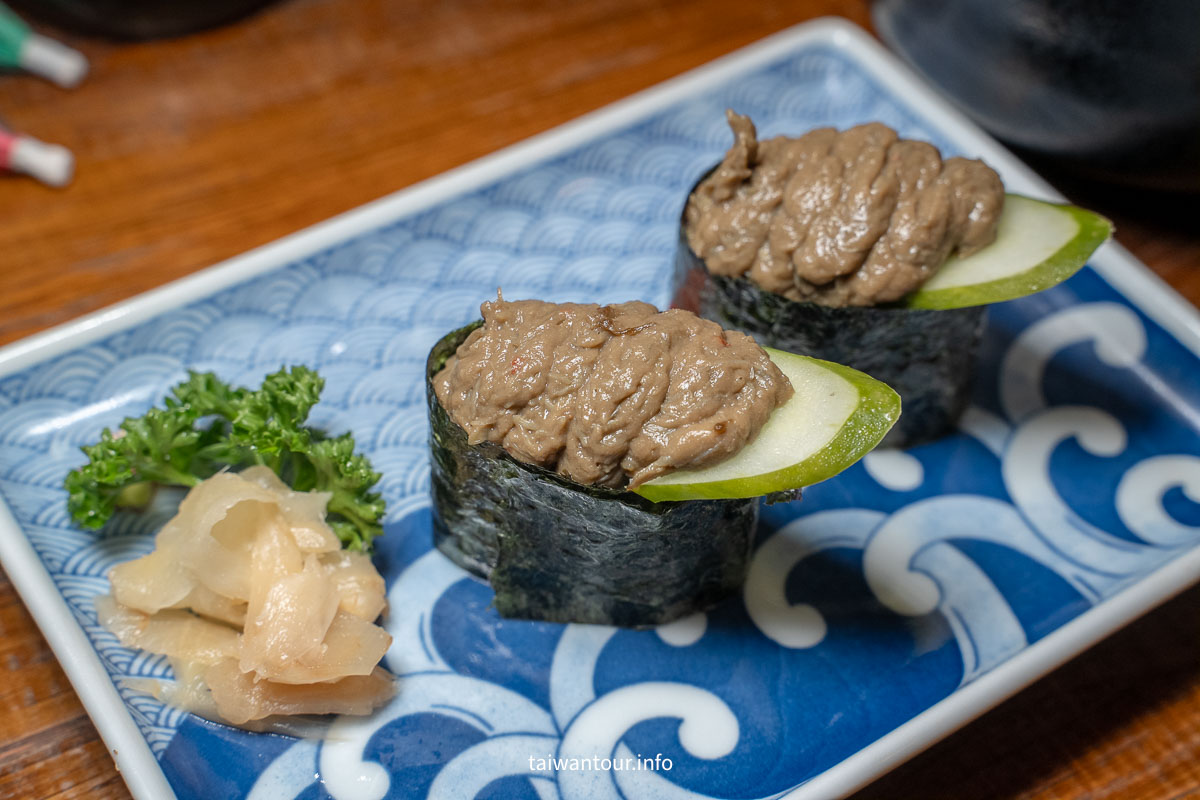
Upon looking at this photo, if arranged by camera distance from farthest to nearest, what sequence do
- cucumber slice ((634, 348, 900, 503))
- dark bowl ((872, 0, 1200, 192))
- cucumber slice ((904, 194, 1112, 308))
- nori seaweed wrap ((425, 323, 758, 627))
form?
dark bowl ((872, 0, 1200, 192)), cucumber slice ((904, 194, 1112, 308)), nori seaweed wrap ((425, 323, 758, 627)), cucumber slice ((634, 348, 900, 503))

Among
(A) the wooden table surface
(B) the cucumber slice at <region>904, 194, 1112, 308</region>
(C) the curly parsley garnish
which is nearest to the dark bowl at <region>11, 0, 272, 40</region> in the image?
(A) the wooden table surface

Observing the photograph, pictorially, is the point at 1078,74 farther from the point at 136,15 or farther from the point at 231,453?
the point at 136,15

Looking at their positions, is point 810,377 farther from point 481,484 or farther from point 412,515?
point 412,515

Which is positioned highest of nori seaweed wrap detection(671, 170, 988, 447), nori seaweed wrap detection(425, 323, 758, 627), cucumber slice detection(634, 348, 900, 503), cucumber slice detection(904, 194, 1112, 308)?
cucumber slice detection(904, 194, 1112, 308)

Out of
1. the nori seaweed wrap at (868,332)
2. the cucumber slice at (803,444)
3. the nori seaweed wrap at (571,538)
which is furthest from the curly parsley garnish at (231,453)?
the nori seaweed wrap at (868,332)

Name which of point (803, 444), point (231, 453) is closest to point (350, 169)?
point (231, 453)

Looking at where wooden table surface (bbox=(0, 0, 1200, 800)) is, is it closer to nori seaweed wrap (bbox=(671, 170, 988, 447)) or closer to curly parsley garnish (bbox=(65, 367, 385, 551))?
curly parsley garnish (bbox=(65, 367, 385, 551))

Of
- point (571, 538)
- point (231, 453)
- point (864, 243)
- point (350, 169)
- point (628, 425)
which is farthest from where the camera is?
point (350, 169)
